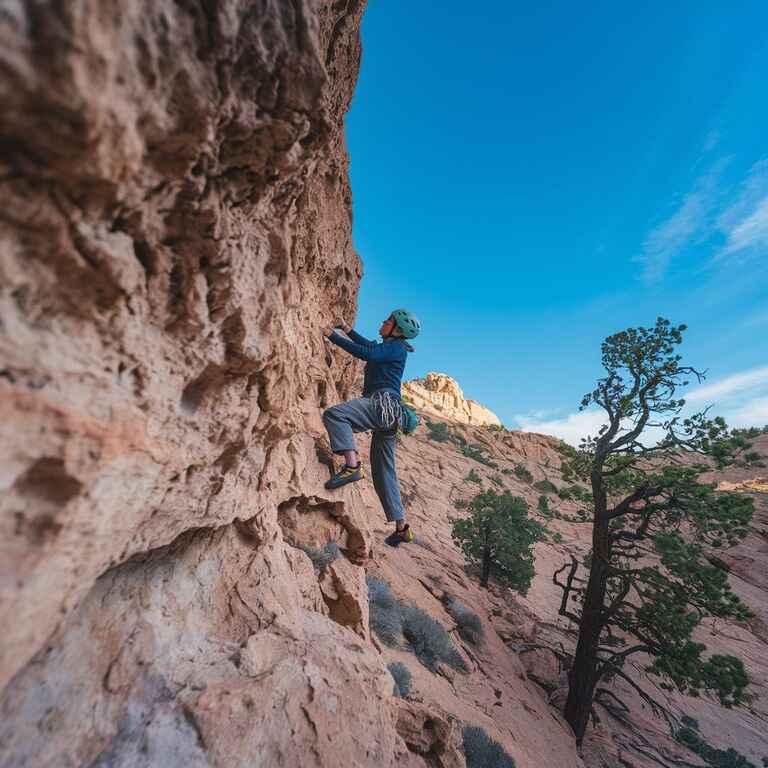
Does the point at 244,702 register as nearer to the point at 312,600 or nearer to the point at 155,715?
the point at 155,715

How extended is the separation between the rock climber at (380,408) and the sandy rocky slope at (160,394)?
1006mm

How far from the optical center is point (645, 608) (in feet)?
25.0

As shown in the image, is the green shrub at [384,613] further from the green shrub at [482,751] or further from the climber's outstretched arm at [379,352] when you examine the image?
the climber's outstretched arm at [379,352]

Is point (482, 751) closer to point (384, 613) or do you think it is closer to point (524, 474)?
point (384, 613)

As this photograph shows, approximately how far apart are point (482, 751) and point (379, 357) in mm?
5342

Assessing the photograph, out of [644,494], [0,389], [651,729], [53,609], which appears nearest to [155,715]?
[53,609]

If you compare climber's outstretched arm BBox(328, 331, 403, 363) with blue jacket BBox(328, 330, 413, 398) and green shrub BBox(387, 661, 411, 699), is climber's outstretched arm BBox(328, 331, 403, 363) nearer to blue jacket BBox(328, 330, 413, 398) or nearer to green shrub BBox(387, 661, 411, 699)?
blue jacket BBox(328, 330, 413, 398)

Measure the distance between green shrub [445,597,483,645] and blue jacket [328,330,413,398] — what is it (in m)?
7.26

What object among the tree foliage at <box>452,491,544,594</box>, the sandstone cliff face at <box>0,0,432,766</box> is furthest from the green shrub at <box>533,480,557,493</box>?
the sandstone cliff face at <box>0,0,432,766</box>

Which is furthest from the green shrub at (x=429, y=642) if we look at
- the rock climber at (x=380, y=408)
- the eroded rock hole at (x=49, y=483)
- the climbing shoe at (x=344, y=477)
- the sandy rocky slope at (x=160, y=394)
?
the eroded rock hole at (x=49, y=483)

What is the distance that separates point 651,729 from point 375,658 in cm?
1268

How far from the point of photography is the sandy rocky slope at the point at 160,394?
1126mm

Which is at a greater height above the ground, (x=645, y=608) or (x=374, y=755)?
(x=645, y=608)

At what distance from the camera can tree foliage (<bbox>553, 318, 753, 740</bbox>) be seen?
21.6 ft
